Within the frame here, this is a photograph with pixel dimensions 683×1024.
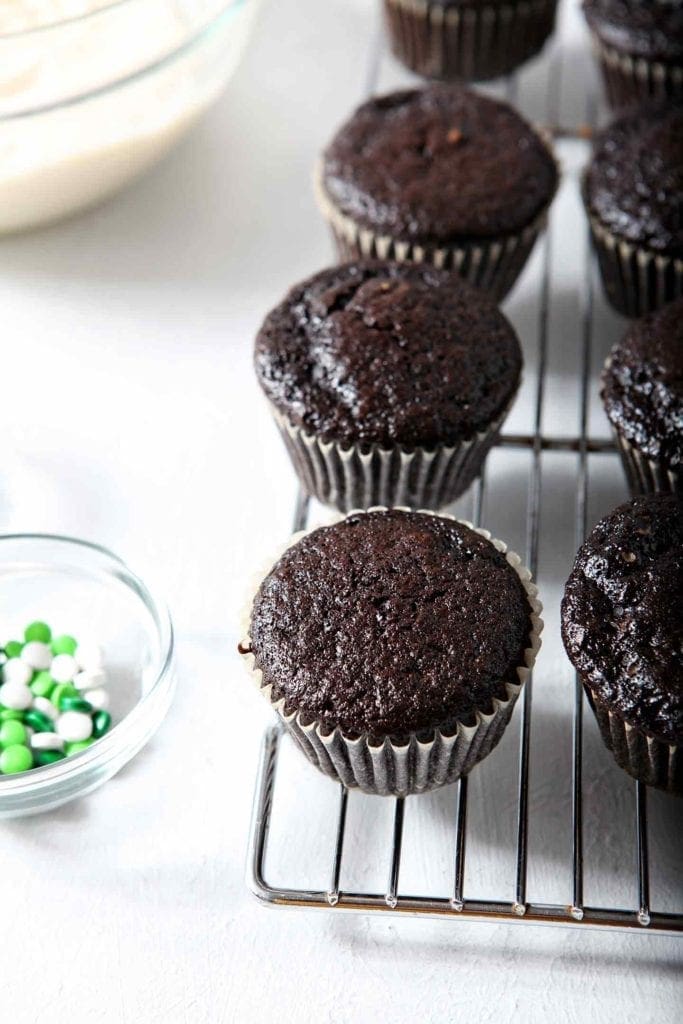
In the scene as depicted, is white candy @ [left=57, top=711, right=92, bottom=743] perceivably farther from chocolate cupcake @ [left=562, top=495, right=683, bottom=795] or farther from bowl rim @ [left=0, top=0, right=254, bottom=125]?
bowl rim @ [left=0, top=0, right=254, bottom=125]

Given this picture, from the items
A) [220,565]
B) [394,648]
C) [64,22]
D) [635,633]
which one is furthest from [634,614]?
[64,22]

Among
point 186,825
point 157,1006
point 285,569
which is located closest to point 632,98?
point 285,569

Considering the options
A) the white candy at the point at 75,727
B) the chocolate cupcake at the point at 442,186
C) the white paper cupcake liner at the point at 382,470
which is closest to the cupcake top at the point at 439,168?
the chocolate cupcake at the point at 442,186

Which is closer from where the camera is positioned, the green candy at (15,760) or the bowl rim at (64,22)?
the green candy at (15,760)

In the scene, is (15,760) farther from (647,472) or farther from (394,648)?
(647,472)

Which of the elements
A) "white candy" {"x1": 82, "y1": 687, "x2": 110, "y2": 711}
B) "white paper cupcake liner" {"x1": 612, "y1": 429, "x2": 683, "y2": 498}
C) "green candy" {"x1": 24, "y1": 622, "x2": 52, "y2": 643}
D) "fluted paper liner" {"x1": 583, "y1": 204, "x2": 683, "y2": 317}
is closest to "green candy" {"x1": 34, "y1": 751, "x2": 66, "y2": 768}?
"white candy" {"x1": 82, "y1": 687, "x2": 110, "y2": 711}

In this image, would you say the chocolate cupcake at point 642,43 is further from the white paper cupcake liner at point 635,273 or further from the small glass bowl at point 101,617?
the small glass bowl at point 101,617
